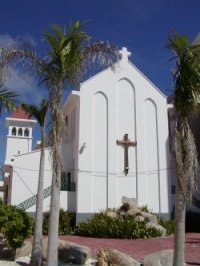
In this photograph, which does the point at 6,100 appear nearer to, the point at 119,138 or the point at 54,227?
the point at 54,227

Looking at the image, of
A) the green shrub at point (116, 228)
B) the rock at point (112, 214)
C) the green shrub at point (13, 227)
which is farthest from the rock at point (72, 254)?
the rock at point (112, 214)

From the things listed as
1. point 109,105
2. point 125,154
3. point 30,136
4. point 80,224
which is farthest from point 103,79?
point 30,136

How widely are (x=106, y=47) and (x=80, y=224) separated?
13.8 metres

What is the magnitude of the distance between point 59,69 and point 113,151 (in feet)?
47.0

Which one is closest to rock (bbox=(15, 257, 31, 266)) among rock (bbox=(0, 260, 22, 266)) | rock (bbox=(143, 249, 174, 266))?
rock (bbox=(0, 260, 22, 266))

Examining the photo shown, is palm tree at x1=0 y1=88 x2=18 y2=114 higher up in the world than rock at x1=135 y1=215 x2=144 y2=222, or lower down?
higher up

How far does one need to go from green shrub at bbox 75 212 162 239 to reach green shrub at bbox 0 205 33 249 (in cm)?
756

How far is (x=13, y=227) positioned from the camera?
47.5 ft

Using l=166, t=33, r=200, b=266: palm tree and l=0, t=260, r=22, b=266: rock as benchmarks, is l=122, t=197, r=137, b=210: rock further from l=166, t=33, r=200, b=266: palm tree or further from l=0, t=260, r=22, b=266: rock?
l=166, t=33, r=200, b=266: palm tree

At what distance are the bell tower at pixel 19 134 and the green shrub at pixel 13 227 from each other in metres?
29.7

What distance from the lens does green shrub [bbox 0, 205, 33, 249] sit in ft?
47.3

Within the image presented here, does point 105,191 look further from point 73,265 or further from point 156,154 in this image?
point 73,265

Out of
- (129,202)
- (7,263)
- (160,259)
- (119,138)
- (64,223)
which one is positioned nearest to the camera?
(160,259)

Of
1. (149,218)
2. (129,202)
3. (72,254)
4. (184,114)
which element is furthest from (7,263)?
(129,202)
